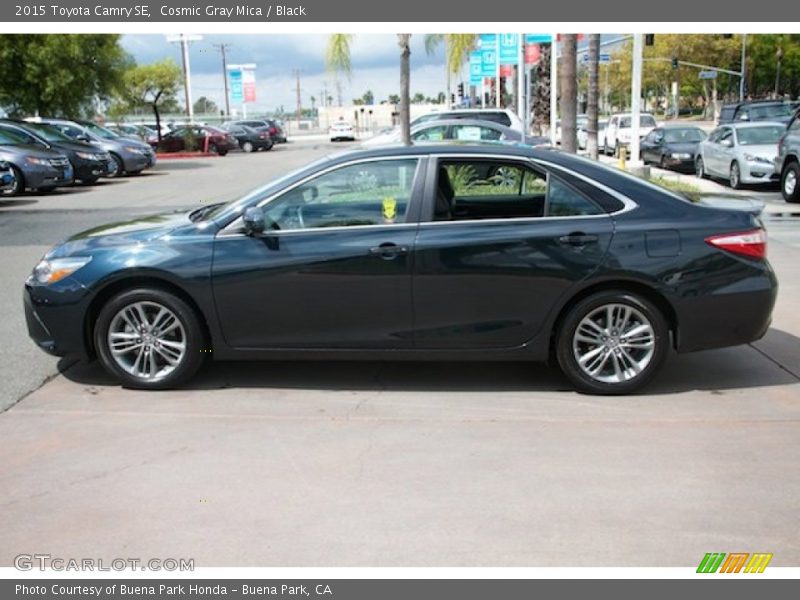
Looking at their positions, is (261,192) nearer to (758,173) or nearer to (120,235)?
(120,235)

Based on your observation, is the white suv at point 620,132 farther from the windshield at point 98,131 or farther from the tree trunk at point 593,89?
the windshield at point 98,131

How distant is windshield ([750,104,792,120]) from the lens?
1028 inches

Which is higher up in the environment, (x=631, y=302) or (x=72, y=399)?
(x=631, y=302)

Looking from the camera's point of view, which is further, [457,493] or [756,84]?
[756,84]

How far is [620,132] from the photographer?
3116 cm

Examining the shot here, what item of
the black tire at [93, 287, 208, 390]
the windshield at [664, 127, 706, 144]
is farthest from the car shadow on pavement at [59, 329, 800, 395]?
the windshield at [664, 127, 706, 144]

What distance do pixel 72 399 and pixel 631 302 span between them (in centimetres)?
374

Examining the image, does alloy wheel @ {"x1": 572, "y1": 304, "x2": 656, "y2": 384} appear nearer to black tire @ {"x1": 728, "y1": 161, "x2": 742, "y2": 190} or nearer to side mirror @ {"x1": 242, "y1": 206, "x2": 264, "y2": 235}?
side mirror @ {"x1": 242, "y1": 206, "x2": 264, "y2": 235}

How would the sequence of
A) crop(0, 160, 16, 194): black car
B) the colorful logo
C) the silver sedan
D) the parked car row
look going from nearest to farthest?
the colorful logo < the silver sedan < crop(0, 160, 16, 194): black car < the parked car row

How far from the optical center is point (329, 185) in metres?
5.57

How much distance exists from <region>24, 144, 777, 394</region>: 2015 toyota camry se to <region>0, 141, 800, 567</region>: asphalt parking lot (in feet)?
1.14

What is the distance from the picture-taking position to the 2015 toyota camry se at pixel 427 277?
534 cm

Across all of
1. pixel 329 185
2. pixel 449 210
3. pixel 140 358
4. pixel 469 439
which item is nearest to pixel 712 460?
pixel 469 439

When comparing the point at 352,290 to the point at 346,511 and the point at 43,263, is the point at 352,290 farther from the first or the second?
the point at 43,263
